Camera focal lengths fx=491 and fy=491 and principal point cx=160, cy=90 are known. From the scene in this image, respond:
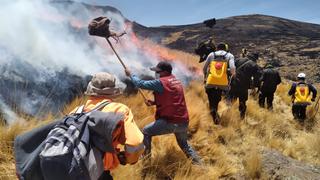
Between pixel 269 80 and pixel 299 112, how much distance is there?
44.5 inches

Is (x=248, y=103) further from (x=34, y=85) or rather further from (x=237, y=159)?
(x=34, y=85)

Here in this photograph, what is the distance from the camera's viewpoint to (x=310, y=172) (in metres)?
7.73

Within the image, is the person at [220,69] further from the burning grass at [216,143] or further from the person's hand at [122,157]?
the person's hand at [122,157]

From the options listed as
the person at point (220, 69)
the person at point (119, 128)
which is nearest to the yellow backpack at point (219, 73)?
the person at point (220, 69)

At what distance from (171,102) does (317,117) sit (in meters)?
8.37

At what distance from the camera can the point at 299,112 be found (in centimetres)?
1251

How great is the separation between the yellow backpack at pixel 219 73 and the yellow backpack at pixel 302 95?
159 inches

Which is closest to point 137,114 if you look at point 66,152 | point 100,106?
point 100,106

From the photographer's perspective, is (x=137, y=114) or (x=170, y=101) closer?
(x=170, y=101)

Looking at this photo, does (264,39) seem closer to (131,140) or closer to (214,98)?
(214,98)

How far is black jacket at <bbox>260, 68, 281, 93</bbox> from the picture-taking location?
12391 millimetres

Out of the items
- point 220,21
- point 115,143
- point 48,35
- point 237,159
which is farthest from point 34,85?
point 220,21

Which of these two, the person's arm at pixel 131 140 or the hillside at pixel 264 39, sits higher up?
the person's arm at pixel 131 140

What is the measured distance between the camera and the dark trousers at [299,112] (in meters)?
12.4
